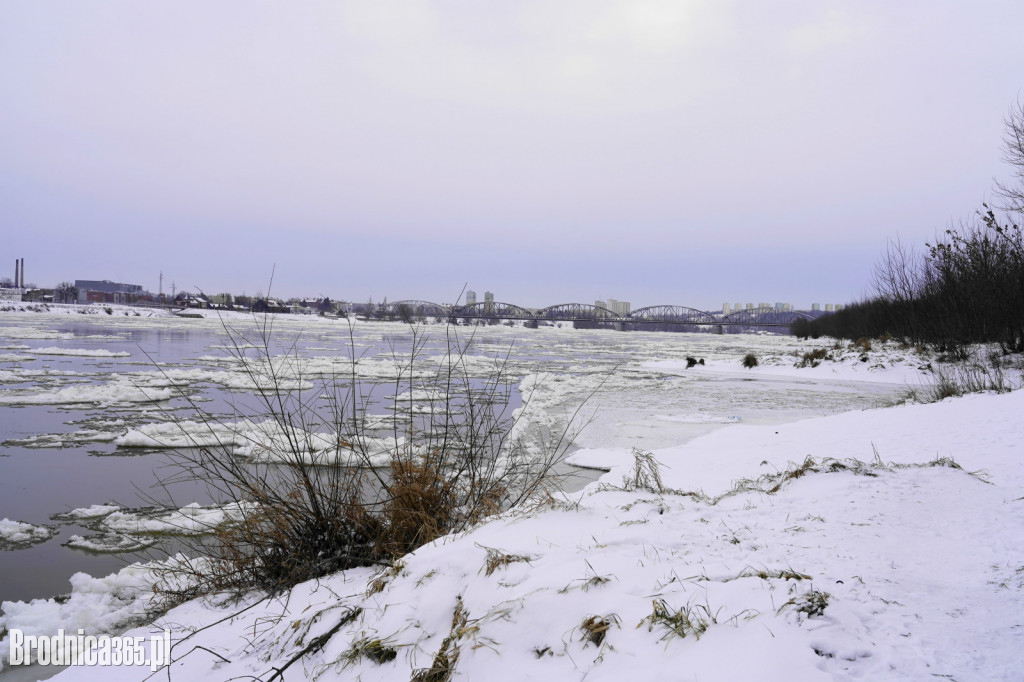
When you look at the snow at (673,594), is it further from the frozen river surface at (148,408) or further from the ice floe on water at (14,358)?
the ice floe on water at (14,358)

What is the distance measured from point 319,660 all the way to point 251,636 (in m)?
0.64

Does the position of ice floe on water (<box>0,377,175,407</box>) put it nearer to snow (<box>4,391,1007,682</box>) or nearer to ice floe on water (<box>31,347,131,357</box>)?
ice floe on water (<box>31,347,131,357</box>)

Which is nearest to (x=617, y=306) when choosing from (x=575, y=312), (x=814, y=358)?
(x=575, y=312)

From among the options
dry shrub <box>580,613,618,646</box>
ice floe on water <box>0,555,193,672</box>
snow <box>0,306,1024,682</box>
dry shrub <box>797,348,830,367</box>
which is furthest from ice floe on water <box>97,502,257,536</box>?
dry shrub <box>797,348,830,367</box>

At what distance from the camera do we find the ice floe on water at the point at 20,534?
13.8ft

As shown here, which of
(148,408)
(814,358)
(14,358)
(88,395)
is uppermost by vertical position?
(814,358)

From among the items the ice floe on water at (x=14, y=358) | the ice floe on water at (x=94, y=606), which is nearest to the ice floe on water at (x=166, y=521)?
the ice floe on water at (x=94, y=606)

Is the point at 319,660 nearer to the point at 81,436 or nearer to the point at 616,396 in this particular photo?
the point at 81,436

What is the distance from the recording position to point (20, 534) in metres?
4.33

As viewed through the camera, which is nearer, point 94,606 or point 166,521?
point 94,606

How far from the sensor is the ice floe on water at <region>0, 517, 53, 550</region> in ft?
13.8

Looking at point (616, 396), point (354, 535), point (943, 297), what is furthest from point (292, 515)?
point (943, 297)

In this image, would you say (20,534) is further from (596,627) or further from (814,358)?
(814,358)

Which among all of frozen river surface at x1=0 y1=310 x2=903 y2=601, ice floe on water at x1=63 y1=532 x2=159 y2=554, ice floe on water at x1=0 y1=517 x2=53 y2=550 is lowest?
ice floe on water at x1=63 y1=532 x2=159 y2=554
